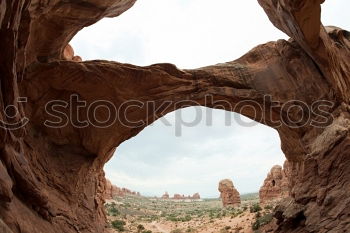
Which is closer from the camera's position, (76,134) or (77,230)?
(77,230)

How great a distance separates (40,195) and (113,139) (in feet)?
25.4

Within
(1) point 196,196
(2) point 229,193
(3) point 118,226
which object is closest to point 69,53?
(3) point 118,226

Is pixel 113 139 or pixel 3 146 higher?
pixel 113 139

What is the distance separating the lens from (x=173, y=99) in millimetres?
17438

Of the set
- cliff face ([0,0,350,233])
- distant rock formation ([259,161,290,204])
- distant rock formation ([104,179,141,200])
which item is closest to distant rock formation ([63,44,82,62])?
cliff face ([0,0,350,233])

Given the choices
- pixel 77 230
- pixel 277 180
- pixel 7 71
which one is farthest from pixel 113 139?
pixel 277 180

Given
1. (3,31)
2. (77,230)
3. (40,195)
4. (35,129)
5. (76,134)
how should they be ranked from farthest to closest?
(76,134) < (35,129) < (77,230) < (40,195) < (3,31)

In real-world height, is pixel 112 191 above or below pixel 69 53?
below

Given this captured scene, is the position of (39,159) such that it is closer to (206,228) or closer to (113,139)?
(113,139)

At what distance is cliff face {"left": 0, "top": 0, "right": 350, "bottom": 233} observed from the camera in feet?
44.8

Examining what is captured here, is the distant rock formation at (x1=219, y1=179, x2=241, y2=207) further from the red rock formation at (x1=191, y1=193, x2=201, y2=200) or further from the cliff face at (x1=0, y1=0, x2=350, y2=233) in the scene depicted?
the red rock formation at (x1=191, y1=193, x2=201, y2=200)

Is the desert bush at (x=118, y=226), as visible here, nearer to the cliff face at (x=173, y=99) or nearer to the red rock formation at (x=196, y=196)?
the cliff face at (x=173, y=99)

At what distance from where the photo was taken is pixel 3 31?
27.7ft

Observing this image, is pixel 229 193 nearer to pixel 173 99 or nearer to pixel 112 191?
pixel 112 191
